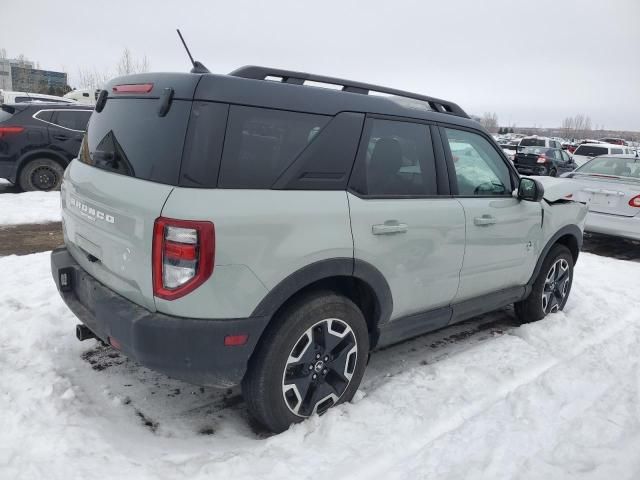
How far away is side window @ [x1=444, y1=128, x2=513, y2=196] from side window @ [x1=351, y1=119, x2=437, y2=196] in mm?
302

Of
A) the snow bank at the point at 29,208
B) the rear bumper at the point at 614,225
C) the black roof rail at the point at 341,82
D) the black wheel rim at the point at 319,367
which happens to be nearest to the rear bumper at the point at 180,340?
the black wheel rim at the point at 319,367

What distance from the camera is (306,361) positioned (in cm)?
274

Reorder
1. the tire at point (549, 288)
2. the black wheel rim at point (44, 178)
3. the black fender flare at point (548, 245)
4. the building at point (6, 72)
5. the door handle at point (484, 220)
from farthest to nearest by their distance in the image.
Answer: the building at point (6, 72), the black wheel rim at point (44, 178), the tire at point (549, 288), the black fender flare at point (548, 245), the door handle at point (484, 220)

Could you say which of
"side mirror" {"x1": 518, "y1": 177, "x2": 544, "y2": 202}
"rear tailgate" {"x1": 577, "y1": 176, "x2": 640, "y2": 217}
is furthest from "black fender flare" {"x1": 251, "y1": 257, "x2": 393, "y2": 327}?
"rear tailgate" {"x1": 577, "y1": 176, "x2": 640, "y2": 217}

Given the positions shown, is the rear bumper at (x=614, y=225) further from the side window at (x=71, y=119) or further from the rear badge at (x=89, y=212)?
the side window at (x=71, y=119)

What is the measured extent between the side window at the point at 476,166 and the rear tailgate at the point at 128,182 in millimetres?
1965

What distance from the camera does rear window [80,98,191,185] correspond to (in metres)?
2.36

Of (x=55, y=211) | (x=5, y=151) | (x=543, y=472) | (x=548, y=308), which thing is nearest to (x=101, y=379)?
(x=543, y=472)

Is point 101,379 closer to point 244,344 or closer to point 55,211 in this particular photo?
point 244,344

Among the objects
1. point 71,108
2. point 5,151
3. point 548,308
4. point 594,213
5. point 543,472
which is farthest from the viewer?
point 71,108

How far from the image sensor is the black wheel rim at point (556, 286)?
15.1 feet

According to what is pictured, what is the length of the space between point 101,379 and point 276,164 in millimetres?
1898

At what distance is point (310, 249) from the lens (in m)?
2.55

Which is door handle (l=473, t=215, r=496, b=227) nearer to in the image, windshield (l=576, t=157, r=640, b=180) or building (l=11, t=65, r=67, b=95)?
windshield (l=576, t=157, r=640, b=180)
